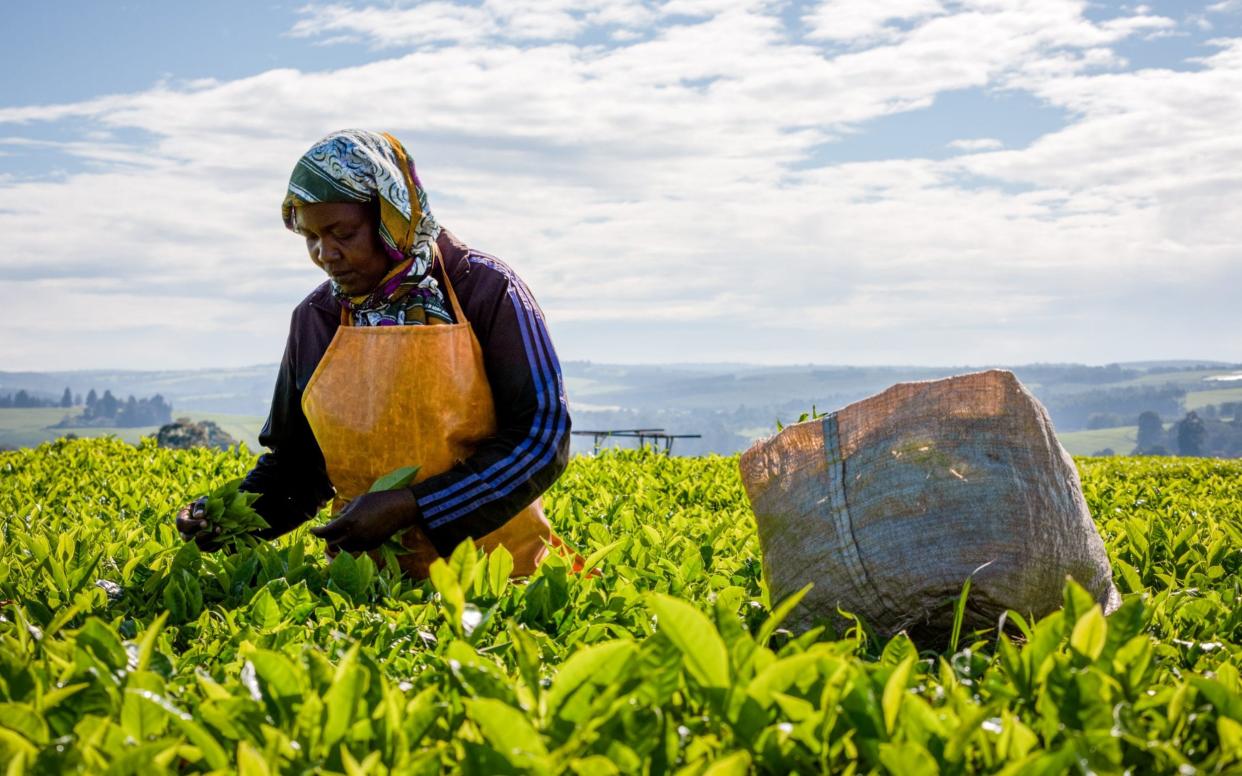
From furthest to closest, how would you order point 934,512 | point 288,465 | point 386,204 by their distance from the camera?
point 288,465, point 386,204, point 934,512

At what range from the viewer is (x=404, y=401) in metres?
3.64

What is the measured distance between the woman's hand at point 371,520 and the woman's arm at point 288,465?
74 cm

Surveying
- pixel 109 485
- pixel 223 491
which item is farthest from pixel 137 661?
pixel 109 485

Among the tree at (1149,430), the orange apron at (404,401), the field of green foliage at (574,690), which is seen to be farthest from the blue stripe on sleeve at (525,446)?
the tree at (1149,430)

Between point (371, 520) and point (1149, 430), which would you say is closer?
point (371, 520)

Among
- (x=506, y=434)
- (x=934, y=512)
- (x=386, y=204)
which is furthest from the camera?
(x=506, y=434)

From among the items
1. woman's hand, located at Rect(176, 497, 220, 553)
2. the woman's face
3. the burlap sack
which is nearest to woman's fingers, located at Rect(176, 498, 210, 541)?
woman's hand, located at Rect(176, 497, 220, 553)

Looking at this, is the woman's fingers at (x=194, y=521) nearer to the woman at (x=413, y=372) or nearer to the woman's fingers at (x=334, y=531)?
the woman at (x=413, y=372)

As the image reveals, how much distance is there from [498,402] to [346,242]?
743 mm

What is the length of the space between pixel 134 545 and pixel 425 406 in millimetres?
1521

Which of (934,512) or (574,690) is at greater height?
(934,512)

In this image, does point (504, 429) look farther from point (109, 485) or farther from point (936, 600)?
point (109, 485)

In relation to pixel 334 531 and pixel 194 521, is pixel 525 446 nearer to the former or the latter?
pixel 334 531

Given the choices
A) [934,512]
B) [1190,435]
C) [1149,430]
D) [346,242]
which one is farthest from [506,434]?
[1149,430]
